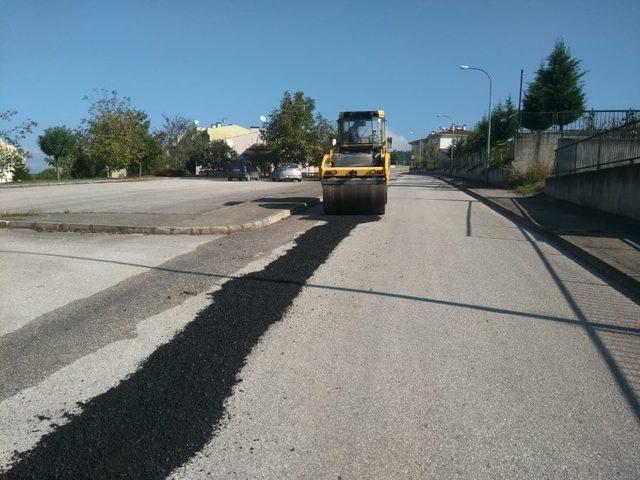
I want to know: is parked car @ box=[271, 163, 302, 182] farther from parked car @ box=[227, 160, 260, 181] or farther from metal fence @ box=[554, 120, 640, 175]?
metal fence @ box=[554, 120, 640, 175]

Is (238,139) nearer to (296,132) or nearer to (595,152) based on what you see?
(296,132)

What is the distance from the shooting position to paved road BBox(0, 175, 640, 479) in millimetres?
3221

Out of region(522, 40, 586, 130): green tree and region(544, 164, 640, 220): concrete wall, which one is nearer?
region(544, 164, 640, 220): concrete wall

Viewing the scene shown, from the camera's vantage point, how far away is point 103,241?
11.1m

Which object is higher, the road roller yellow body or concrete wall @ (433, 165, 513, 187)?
the road roller yellow body

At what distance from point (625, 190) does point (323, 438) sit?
42.1 ft

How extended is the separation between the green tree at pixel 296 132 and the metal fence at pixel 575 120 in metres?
22.4

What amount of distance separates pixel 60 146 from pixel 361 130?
43524mm

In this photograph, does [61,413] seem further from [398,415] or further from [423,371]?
[423,371]

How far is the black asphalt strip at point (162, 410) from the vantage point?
3.12m

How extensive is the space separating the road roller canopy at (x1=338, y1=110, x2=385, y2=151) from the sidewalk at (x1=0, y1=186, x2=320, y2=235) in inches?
133

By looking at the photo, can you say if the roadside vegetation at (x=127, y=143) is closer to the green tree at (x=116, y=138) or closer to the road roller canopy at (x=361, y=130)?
the green tree at (x=116, y=138)

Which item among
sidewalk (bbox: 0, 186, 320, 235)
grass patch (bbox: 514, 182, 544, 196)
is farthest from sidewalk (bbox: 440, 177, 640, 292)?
sidewalk (bbox: 0, 186, 320, 235)

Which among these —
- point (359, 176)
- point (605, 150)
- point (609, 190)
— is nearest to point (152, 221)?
point (359, 176)
